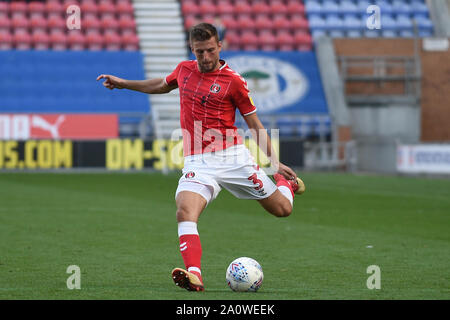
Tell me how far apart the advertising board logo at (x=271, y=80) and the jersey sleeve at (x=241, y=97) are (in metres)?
21.2

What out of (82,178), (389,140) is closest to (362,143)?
(389,140)

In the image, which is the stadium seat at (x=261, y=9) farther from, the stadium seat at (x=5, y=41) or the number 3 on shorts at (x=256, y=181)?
the number 3 on shorts at (x=256, y=181)

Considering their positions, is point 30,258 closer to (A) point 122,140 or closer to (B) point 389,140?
(A) point 122,140

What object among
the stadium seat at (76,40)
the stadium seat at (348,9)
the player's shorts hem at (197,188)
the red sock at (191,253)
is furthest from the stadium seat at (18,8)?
the red sock at (191,253)

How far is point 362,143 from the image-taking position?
26594 millimetres

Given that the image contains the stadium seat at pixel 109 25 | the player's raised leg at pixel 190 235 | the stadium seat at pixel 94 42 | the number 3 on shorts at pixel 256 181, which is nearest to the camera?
the player's raised leg at pixel 190 235

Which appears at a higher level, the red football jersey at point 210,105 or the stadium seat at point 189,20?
the stadium seat at point 189,20

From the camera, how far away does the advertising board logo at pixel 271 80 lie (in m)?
28.1

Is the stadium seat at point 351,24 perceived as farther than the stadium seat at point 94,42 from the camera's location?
Yes

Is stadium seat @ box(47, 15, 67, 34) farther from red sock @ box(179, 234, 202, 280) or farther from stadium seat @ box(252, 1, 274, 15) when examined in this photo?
red sock @ box(179, 234, 202, 280)

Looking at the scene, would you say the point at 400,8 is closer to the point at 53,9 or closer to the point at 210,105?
the point at 53,9

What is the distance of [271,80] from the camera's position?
2841cm

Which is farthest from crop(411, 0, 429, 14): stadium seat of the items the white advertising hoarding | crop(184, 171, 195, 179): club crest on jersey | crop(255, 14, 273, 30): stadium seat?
crop(184, 171, 195, 179): club crest on jersey
